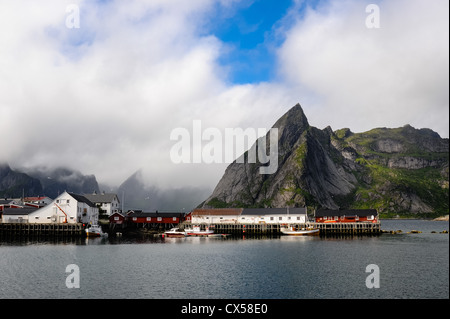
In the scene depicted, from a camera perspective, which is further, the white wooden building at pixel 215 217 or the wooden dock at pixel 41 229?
the white wooden building at pixel 215 217

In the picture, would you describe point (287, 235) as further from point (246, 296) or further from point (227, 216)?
point (246, 296)

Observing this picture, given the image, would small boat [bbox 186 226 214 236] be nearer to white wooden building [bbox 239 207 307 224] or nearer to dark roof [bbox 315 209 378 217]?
white wooden building [bbox 239 207 307 224]

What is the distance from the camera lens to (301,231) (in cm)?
11300

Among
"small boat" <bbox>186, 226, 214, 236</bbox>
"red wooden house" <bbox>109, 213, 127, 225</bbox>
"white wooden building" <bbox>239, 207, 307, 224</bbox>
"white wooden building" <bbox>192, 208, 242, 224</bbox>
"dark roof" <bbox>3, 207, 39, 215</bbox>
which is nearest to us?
"small boat" <bbox>186, 226, 214, 236</bbox>

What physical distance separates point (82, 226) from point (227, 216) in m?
48.2

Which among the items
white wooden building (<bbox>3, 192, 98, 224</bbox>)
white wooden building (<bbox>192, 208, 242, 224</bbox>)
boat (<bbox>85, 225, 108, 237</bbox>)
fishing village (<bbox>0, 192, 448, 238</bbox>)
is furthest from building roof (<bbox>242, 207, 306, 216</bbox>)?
white wooden building (<bbox>3, 192, 98, 224</bbox>)

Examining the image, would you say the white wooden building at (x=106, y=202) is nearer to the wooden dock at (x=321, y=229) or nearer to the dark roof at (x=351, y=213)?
the wooden dock at (x=321, y=229)

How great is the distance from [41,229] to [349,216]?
10217 centimetres

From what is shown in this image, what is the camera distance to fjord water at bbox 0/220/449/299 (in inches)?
1524

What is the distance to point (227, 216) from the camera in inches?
4970

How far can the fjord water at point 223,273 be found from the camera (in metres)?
38.7

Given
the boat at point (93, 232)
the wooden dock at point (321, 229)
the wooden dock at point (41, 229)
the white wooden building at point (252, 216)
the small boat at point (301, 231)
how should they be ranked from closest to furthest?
the boat at point (93, 232) < the wooden dock at point (41, 229) < the small boat at point (301, 231) < the wooden dock at point (321, 229) < the white wooden building at point (252, 216)

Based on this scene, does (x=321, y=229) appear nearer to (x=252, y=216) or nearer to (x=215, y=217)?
(x=252, y=216)

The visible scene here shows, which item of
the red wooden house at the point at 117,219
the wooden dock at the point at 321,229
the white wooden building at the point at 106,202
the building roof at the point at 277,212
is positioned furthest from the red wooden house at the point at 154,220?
the building roof at the point at 277,212
